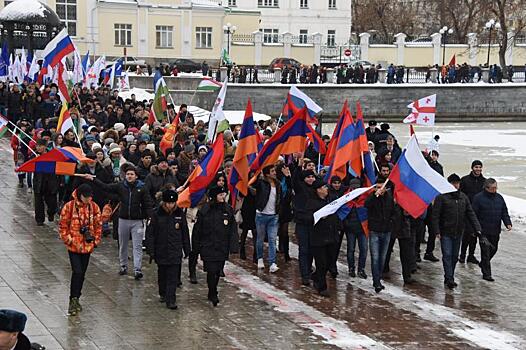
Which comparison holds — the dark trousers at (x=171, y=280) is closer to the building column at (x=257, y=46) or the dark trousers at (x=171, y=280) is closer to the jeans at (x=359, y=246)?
the jeans at (x=359, y=246)

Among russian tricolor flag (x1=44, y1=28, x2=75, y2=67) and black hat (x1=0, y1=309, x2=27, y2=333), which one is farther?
russian tricolor flag (x1=44, y1=28, x2=75, y2=67)

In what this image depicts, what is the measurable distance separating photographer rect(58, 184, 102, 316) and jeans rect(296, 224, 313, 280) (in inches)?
112

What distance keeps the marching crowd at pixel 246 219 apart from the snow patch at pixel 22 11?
60.3 ft

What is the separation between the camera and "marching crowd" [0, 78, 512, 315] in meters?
10.5

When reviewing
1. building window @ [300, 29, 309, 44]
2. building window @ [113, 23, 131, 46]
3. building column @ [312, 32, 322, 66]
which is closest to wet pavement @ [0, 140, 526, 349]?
building window @ [113, 23, 131, 46]

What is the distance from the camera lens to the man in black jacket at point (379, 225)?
38.9ft

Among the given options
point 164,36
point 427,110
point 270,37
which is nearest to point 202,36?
point 164,36

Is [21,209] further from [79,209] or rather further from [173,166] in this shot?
[79,209]

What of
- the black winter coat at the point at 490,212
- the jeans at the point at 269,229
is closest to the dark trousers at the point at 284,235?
the jeans at the point at 269,229

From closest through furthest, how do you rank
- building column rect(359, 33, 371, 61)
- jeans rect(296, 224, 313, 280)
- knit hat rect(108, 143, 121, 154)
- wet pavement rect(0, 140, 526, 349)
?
wet pavement rect(0, 140, 526, 349), jeans rect(296, 224, 313, 280), knit hat rect(108, 143, 121, 154), building column rect(359, 33, 371, 61)

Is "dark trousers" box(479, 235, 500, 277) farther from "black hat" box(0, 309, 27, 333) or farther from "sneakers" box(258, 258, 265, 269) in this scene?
"black hat" box(0, 309, 27, 333)

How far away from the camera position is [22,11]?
32906 millimetres

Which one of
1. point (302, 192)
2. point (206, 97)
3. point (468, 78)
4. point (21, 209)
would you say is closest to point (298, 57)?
point (468, 78)

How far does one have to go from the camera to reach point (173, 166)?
1291cm
